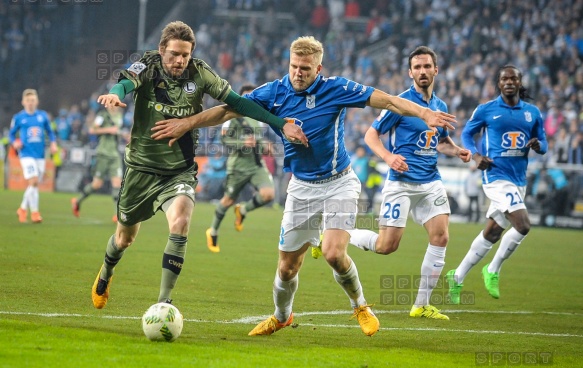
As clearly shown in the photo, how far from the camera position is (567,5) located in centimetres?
3078

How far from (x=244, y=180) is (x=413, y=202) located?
21.2 ft

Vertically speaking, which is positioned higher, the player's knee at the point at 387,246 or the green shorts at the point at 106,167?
the green shorts at the point at 106,167

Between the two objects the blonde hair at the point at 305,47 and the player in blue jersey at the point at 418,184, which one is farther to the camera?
the player in blue jersey at the point at 418,184

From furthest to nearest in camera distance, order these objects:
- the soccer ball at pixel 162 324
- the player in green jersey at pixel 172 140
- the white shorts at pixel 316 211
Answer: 1. the white shorts at pixel 316 211
2. the player in green jersey at pixel 172 140
3. the soccer ball at pixel 162 324

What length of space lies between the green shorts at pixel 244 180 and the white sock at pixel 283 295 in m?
7.83

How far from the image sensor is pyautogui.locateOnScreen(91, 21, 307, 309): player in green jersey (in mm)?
7414

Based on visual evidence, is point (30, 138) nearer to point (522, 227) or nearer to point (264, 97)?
point (522, 227)

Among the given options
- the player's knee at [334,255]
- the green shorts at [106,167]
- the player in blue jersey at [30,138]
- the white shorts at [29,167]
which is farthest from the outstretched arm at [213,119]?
the green shorts at [106,167]

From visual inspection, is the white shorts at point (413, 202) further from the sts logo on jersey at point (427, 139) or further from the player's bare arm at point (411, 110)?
the player's bare arm at point (411, 110)

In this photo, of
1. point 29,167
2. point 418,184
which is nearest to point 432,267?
point 418,184

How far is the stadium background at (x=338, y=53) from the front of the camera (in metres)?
26.0

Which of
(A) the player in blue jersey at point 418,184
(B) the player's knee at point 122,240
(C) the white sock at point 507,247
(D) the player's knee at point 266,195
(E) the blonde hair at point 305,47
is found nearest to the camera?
(E) the blonde hair at point 305,47

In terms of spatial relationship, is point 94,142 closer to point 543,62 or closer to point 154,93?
point 543,62

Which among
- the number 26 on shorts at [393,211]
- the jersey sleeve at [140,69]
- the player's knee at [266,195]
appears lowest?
the player's knee at [266,195]
